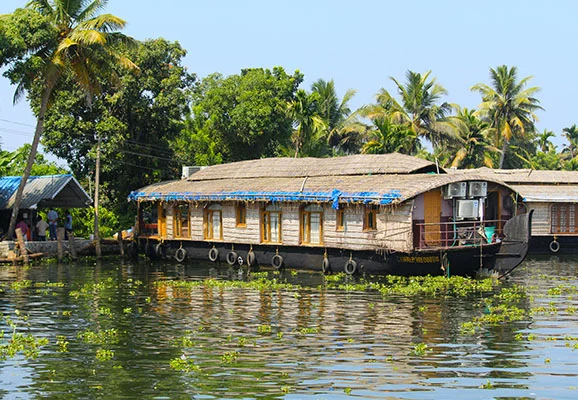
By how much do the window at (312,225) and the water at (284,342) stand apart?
3.84 meters

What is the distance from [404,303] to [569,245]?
784 inches

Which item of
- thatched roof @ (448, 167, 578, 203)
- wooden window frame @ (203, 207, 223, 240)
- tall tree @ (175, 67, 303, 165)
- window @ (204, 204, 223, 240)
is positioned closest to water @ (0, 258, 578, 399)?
window @ (204, 204, 223, 240)

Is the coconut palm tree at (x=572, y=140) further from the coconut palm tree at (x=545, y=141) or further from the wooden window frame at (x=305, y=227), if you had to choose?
the wooden window frame at (x=305, y=227)

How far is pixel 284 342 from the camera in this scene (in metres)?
16.4

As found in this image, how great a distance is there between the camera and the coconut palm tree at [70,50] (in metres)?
31.8

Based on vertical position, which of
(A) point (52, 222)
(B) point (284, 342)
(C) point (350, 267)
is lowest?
(B) point (284, 342)

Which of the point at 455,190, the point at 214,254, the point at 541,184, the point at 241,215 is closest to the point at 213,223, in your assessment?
the point at 214,254

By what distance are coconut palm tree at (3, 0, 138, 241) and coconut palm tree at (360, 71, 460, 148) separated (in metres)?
21.1

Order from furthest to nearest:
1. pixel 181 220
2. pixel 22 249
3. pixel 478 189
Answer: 1. pixel 181 220
2. pixel 22 249
3. pixel 478 189

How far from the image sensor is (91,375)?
1367 cm

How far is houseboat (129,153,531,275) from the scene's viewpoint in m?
26.1

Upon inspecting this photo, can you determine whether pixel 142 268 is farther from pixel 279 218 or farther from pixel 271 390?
pixel 271 390

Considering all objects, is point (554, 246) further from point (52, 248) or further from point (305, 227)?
point (52, 248)

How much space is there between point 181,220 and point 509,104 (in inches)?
1137
